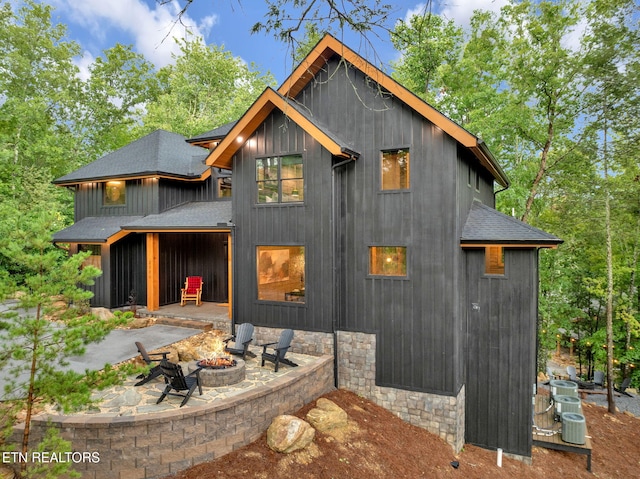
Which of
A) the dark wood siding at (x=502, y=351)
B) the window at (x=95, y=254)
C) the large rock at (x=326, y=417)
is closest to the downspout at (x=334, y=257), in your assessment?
the large rock at (x=326, y=417)

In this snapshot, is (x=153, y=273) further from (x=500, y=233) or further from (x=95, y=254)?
(x=500, y=233)

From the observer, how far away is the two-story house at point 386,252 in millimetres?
7426

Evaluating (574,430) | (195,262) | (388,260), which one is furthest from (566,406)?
(195,262)

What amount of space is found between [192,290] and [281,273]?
4716mm

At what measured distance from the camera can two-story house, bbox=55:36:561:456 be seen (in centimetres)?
743

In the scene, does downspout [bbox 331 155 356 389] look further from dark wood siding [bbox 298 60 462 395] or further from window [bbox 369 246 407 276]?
window [bbox 369 246 407 276]

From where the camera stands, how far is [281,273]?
9.20 meters

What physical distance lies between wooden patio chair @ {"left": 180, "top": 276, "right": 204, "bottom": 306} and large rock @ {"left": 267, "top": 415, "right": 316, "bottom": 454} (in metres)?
7.24

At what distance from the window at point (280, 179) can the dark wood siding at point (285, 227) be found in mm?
152

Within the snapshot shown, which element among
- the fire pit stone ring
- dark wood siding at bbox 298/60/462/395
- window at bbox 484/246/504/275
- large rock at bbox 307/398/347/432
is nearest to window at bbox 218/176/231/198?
dark wood siding at bbox 298/60/462/395

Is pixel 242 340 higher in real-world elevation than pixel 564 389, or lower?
higher

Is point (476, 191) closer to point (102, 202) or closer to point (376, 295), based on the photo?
point (376, 295)

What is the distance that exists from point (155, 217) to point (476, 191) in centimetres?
987

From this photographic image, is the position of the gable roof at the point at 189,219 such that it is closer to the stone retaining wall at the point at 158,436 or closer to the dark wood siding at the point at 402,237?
the dark wood siding at the point at 402,237
